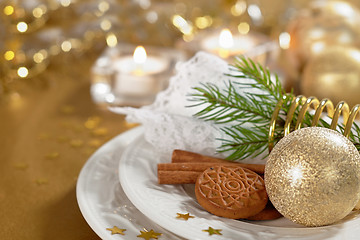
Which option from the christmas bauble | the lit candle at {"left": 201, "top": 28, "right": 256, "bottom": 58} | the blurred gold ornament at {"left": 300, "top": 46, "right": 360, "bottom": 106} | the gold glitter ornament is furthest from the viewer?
the lit candle at {"left": 201, "top": 28, "right": 256, "bottom": 58}

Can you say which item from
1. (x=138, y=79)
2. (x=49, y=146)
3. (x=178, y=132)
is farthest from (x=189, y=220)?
(x=138, y=79)

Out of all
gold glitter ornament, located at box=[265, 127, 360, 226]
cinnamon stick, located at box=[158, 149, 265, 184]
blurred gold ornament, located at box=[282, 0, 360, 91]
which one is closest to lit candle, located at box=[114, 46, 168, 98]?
blurred gold ornament, located at box=[282, 0, 360, 91]

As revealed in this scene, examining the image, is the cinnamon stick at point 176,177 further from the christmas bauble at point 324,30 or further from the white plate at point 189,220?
the christmas bauble at point 324,30

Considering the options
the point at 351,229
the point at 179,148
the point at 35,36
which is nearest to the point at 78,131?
the point at 179,148

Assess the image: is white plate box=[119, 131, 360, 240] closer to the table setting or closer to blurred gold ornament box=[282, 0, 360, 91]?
the table setting

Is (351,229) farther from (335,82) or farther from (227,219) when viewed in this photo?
(335,82)

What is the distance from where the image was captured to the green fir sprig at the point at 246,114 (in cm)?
57

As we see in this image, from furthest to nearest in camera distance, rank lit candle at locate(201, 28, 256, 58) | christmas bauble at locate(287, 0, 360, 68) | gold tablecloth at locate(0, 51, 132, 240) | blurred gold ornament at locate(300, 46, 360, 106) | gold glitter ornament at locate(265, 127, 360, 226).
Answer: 1. lit candle at locate(201, 28, 256, 58)
2. christmas bauble at locate(287, 0, 360, 68)
3. blurred gold ornament at locate(300, 46, 360, 106)
4. gold tablecloth at locate(0, 51, 132, 240)
5. gold glitter ornament at locate(265, 127, 360, 226)

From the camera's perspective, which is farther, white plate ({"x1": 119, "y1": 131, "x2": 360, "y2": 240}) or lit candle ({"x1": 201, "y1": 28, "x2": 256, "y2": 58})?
lit candle ({"x1": 201, "y1": 28, "x2": 256, "y2": 58})

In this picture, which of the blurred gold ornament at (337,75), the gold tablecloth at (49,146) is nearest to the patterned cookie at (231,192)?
the gold tablecloth at (49,146)

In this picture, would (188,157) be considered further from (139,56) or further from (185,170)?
(139,56)

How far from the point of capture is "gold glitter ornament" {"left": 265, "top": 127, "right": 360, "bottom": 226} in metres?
0.45

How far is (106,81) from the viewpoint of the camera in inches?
37.0

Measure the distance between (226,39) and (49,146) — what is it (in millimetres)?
493
